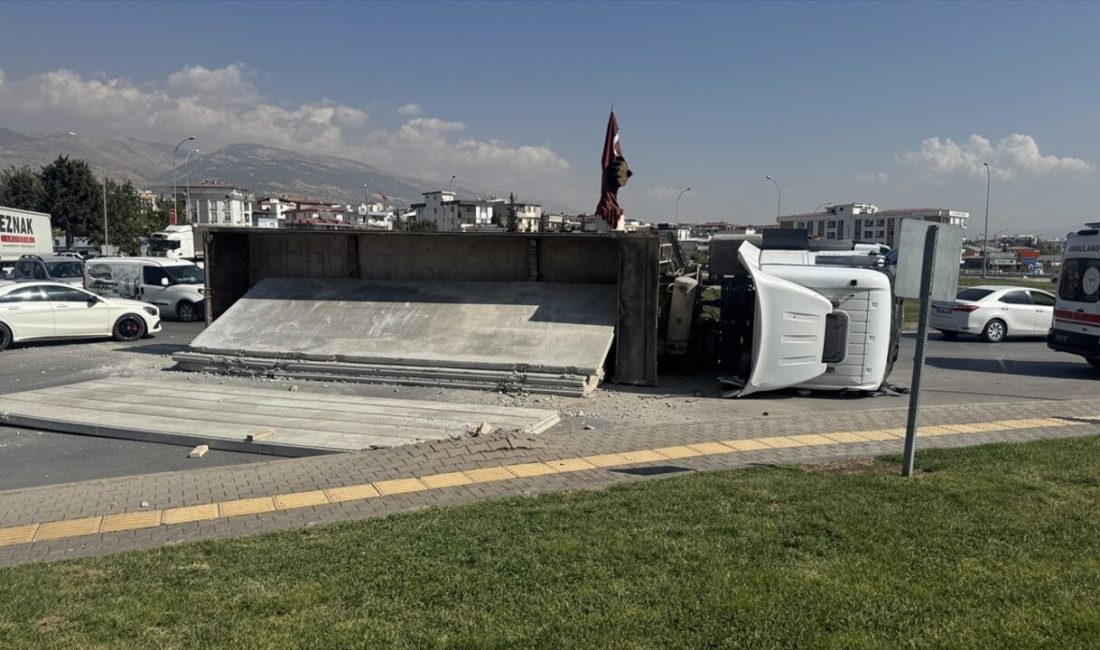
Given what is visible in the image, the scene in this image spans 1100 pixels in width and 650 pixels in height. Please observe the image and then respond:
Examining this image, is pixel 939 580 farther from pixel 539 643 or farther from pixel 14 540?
pixel 14 540

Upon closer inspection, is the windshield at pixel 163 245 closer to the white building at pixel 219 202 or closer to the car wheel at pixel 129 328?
the car wheel at pixel 129 328

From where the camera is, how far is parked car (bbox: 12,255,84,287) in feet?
84.1

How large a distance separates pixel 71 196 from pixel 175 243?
29.6m

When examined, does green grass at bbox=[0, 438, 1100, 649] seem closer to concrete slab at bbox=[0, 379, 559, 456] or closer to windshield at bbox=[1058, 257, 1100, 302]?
concrete slab at bbox=[0, 379, 559, 456]

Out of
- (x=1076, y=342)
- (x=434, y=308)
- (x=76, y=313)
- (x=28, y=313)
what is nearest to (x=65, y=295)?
(x=76, y=313)

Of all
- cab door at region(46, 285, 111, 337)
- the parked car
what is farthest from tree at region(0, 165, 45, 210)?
cab door at region(46, 285, 111, 337)

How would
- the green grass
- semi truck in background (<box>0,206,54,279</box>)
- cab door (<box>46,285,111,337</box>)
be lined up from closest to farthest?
the green grass, cab door (<box>46,285,111,337</box>), semi truck in background (<box>0,206,54,279</box>)

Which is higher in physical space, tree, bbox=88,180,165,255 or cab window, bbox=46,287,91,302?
tree, bbox=88,180,165,255

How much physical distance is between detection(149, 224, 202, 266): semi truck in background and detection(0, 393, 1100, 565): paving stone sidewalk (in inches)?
1367

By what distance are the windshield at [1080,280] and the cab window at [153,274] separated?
23.3m

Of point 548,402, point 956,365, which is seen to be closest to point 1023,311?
point 956,365

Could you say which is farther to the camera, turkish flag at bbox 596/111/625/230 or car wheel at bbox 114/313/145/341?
turkish flag at bbox 596/111/625/230

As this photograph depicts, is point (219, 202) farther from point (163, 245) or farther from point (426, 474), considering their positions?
point (426, 474)

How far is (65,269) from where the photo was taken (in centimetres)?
2647
